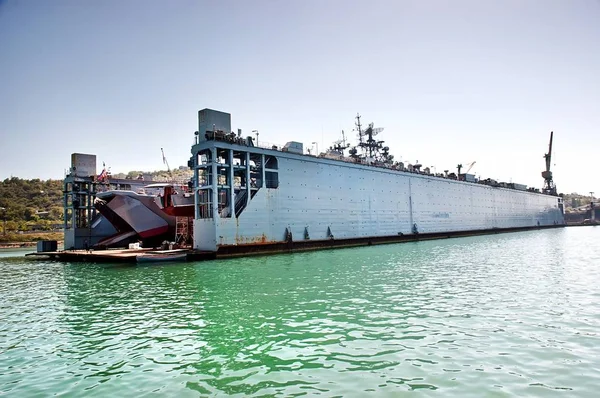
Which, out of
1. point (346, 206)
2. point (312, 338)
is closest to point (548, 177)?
point (346, 206)

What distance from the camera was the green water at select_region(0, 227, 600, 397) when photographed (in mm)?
6047

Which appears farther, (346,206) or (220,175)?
(346,206)

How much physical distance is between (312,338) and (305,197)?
91.6 ft

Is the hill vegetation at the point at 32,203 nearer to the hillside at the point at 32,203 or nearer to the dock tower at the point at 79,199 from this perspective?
the hillside at the point at 32,203

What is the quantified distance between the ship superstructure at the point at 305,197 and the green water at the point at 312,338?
14.5 meters

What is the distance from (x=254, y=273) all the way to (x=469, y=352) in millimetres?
13876

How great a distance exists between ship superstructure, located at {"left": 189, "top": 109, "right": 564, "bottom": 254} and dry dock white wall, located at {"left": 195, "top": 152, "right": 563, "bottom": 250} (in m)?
0.09

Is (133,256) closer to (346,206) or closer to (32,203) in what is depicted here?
(346,206)

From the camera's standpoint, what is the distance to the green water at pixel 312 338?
19.8 feet

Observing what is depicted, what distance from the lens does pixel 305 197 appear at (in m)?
36.0

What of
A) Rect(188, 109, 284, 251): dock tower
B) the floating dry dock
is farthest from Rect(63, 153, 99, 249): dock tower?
Rect(188, 109, 284, 251): dock tower

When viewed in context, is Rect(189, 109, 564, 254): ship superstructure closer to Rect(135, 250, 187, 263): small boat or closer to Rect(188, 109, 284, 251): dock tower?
Rect(188, 109, 284, 251): dock tower

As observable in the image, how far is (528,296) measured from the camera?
1207cm

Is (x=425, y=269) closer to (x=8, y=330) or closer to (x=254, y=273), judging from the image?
(x=254, y=273)
